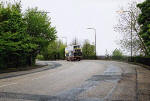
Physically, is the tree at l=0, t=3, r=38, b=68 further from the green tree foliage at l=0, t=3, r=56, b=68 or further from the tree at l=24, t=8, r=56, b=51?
the tree at l=24, t=8, r=56, b=51

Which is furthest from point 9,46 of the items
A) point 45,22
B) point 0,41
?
point 45,22

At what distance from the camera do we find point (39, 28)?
A: 25.7m

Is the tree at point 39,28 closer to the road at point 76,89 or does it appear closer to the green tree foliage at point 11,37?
the green tree foliage at point 11,37

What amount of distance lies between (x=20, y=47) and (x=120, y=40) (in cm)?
1867

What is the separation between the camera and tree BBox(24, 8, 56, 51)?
25406mm

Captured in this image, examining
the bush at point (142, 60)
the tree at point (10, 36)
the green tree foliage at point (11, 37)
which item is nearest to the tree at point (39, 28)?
the green tree foliage at point (11, 37)

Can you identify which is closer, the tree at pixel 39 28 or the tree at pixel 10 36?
the tree at pixel 10 36

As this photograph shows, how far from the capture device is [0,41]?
643 inches

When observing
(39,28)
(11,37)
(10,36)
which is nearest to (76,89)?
(10,36)

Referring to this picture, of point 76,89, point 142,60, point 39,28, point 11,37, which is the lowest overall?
point 76,89

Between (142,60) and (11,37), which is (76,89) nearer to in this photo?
(11,37)

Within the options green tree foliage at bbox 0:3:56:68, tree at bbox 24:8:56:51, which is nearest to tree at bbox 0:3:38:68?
green tree foliage at bbox 0:3:56:68

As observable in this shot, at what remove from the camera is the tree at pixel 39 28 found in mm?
25406

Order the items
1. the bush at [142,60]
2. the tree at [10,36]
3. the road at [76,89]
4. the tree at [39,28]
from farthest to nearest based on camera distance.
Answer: the tree at [39,28], the bush at [142,60], the tree at [10,36], the road at [76,89]
